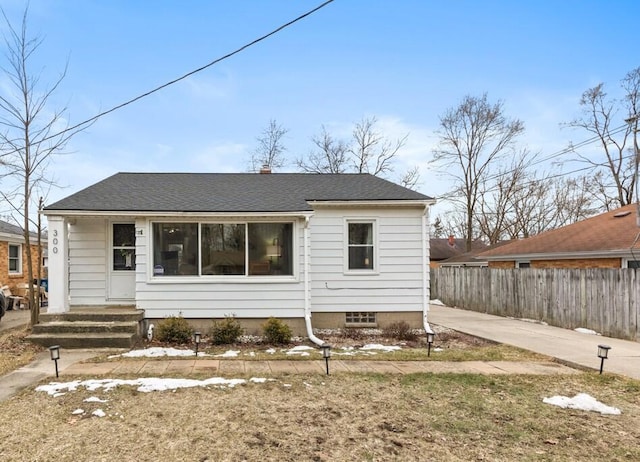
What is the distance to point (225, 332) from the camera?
27.5ft

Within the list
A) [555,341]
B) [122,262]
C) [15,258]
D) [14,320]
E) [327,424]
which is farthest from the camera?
[15,258]

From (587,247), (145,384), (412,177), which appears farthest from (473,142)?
(145,384)

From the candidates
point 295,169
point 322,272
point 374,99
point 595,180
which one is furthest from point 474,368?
point 595,180

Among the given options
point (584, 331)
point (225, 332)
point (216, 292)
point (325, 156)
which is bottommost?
point (584, 331)

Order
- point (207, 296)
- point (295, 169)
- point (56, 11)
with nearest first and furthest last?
point (207, 296)
point (56, 11)
point (295, 169)

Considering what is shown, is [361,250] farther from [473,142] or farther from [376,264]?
[473,142]

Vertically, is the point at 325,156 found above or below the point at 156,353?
above

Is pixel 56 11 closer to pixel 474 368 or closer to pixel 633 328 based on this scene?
pixel 474 368

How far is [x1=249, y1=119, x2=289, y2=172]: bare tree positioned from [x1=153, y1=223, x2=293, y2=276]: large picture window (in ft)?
61.6

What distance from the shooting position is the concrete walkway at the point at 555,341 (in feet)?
23.4

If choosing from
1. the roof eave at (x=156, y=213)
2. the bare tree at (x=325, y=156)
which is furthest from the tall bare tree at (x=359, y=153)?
the roof eave at (x=156, y=213)

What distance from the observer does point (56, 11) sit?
9727 millimetres

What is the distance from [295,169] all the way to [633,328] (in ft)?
74.6

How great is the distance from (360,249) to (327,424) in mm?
6261
